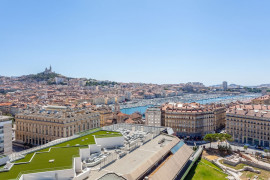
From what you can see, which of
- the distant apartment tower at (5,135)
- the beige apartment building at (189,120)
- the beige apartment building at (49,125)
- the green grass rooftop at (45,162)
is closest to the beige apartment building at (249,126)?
the beige apartment building at (189,120)

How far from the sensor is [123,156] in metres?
28.8

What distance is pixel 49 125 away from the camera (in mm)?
52969

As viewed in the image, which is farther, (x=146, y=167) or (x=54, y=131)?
(x=54, y=131)

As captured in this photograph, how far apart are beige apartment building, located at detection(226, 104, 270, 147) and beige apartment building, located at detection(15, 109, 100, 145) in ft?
129

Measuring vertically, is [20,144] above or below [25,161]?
below

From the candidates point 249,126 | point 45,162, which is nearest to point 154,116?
point 249,126

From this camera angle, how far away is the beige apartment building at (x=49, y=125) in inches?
2041

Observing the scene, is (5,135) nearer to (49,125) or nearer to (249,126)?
(49,125)

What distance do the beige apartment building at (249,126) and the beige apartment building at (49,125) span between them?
39198 mm

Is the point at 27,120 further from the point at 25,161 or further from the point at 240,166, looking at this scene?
the point at 240,166

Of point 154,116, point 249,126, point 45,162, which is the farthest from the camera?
point 154,116

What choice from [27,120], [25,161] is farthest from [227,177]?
[27,120]

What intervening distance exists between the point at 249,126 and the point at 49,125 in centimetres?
5189

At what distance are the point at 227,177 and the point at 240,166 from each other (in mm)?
6800
